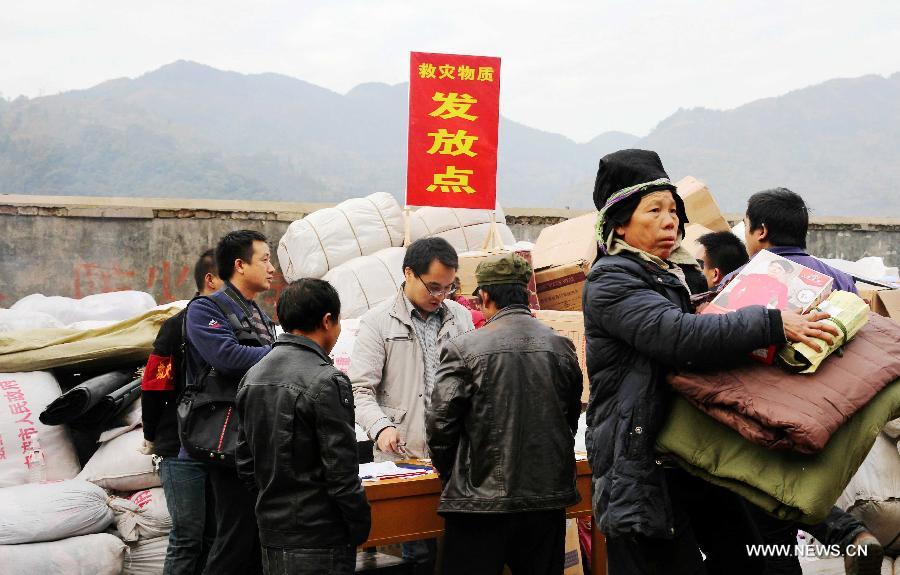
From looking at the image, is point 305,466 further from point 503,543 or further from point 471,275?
point 471,275

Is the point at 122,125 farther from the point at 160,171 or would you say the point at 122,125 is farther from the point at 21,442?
the point at 21,442

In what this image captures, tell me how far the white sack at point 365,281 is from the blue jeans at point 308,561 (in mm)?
3297

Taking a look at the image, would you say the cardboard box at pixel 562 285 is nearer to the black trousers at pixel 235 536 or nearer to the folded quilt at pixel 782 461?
the black trousers at pixel 235 536

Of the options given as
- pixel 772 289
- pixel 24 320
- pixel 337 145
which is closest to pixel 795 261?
pixel 772 289

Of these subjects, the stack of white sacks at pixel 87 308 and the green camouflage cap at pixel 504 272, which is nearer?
the green camouflage cap at pixel 504 272

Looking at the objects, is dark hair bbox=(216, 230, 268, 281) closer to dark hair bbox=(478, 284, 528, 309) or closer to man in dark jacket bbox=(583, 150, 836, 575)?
dark hair bbox=(478, 284, 528, 309)

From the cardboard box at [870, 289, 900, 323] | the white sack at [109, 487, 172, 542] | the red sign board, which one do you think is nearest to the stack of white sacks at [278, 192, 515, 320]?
the red sign board

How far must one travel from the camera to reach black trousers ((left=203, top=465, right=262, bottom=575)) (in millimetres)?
3104

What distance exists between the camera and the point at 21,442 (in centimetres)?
442

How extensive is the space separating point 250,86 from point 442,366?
8151cm

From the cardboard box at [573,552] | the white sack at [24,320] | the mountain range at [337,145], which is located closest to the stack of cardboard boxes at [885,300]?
the cardboard box at [573,552]

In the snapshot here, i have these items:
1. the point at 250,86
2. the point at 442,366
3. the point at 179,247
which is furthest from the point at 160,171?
the point at 250,86

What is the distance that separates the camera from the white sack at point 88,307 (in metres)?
5.89

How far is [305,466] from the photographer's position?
8.75ft
